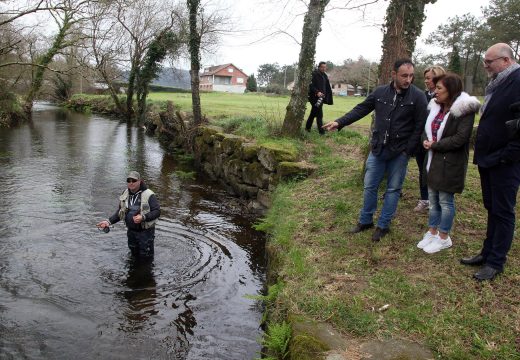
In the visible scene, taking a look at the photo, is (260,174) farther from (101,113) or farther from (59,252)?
(101,113)

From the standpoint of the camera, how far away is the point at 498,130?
469 centimetres

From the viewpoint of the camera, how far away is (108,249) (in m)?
7.99

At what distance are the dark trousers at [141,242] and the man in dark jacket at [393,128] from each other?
3.48 meters

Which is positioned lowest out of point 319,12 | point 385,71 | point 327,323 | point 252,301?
point 252,301

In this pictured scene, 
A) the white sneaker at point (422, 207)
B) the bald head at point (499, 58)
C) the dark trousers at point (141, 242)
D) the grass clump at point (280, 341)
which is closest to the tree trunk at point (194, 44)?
the dark trousers at point (141, 242)

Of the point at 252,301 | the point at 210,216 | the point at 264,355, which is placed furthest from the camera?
the point at 210,216

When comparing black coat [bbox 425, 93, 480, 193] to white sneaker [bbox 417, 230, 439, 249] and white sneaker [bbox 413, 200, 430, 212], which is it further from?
white sneaker [bbox 413, 200, 430, 212]

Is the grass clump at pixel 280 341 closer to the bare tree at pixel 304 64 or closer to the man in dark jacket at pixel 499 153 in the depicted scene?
the man in dark jacket at pixel 499 153

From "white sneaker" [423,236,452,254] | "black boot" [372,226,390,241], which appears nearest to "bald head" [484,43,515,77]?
"white sneaker" [423,236,452,254]

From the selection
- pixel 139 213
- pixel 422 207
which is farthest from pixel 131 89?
pixel 422 207

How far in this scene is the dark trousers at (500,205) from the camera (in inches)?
184

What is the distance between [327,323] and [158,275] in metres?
3.51

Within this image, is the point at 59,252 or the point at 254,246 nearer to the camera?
the point at 59,252

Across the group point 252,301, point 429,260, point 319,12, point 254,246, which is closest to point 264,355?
point 252,301
